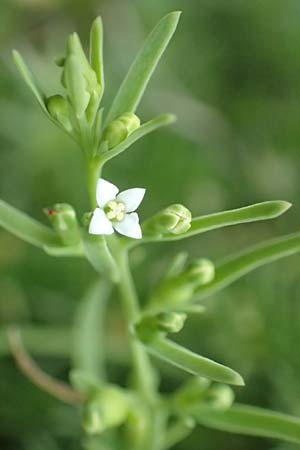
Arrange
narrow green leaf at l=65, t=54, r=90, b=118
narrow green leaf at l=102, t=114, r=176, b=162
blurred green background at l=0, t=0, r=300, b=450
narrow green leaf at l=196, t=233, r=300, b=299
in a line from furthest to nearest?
1. blurred green background at l=0, t=0, r=300, b=450
2. narrow green leaf at l=196, t=233, r=300, b=299
3. narrow green leaf at l=102, t=114, r=176, b=162
4. narrow green leaf at l=65, t=54, r=90, b=118

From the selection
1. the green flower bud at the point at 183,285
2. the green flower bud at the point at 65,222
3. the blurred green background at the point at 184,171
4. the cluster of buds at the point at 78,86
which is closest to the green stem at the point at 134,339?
the green flower bud at the point at 183,285

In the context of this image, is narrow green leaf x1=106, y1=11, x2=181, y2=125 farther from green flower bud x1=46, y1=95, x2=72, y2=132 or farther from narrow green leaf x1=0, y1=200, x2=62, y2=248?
narrow green leaf x1=0, y1=200, x2=62, y2=248

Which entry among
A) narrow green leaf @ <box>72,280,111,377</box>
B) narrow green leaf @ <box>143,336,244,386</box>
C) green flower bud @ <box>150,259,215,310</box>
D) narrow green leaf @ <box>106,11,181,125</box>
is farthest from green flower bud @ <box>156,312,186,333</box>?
narrow green leaf @ <box>72,280,111,377</box>

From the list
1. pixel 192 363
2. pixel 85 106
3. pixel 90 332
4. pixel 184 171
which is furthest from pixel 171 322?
pixel 184 171

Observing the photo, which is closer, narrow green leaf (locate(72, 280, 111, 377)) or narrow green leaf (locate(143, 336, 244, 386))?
narrow green leaf (locate(143, 336, 244, 386))

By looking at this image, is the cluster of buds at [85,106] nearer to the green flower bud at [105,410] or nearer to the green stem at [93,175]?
the green stem at [93,175]

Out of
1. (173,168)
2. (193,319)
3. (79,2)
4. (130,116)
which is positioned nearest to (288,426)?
(130,116)

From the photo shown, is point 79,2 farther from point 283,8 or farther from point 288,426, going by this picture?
point 288,426
